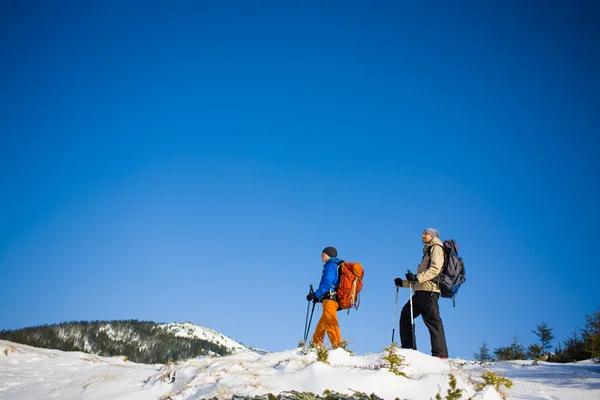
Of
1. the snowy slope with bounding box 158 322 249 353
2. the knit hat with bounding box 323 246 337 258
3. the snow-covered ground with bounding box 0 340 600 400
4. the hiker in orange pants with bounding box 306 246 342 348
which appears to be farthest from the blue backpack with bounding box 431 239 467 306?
the snowy slope with bounding box 158 322 249 353

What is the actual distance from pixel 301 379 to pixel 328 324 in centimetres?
333

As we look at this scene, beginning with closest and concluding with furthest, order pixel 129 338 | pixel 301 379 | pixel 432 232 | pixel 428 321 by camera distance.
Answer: pixel 301 379 → pixel 428 321 → pixel 432 232 → pixel 129 338

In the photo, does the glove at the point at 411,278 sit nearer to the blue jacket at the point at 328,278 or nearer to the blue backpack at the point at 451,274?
the blue backpack at the point at 451,274

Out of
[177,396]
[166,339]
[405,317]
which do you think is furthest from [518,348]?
[166,339]

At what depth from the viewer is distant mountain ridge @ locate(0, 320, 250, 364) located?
64512 mm

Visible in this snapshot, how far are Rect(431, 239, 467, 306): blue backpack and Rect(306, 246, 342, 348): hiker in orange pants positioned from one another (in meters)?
2.24

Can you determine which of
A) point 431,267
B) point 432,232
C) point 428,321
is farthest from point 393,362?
point 432,232

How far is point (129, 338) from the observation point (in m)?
79.4

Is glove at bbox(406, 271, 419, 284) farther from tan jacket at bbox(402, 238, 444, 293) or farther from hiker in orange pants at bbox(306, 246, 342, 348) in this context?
hiker in orange pants at bbox(306, 246, 342, 348)

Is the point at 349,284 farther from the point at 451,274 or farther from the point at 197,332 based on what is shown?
the point at 197,332

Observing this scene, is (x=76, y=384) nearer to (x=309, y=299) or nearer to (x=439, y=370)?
(x=309, y=299)

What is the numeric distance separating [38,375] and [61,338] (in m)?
68.9

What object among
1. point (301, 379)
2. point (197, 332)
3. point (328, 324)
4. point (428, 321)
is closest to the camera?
point (301, 379)

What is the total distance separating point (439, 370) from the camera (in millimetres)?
5949
